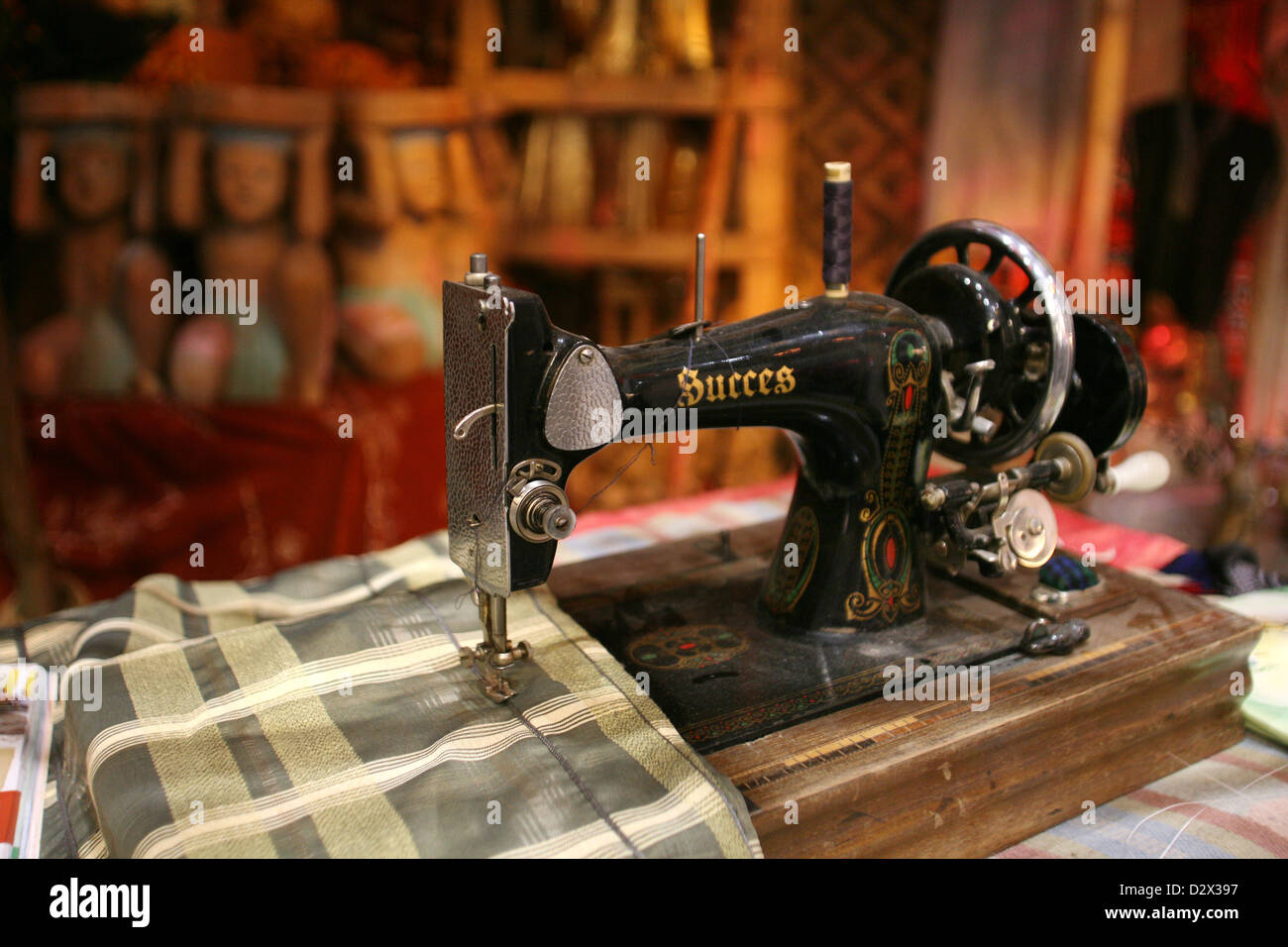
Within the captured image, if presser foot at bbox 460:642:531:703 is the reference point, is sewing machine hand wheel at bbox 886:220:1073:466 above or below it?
above

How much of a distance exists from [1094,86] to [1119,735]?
2.62 m

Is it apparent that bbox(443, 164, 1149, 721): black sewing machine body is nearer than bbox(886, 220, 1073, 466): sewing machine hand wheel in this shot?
Yes

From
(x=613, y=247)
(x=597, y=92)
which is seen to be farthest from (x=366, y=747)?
(x=597, y=92)

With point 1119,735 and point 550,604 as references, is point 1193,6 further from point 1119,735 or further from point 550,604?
point 550,604

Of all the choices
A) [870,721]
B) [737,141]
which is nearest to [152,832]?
[870,721]

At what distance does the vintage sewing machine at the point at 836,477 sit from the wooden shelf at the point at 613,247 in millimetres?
1672

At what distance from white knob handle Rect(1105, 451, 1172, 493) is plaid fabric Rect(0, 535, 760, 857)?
88 cm

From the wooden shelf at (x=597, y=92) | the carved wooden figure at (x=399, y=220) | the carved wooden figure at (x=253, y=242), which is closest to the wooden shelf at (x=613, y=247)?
the carved wooden figure at (x=399, y=220)

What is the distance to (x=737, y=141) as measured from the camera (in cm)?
340

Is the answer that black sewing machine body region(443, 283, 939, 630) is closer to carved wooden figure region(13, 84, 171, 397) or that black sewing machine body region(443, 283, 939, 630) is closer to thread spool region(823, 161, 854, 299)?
thread spool region(823, 161, 854, 299)

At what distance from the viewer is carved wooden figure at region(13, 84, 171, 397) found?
9.03 feet

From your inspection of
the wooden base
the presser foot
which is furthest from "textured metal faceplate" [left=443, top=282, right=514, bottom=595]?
the wooden base

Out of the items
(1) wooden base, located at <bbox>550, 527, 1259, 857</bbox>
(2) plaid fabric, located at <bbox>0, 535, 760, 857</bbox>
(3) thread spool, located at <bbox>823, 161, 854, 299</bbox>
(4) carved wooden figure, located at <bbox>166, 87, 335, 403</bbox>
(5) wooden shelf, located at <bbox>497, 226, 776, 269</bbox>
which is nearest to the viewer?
(2) plaid fabric, located at <bbox>0, 535, 760, 857</bbox>

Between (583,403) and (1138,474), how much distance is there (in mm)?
989
